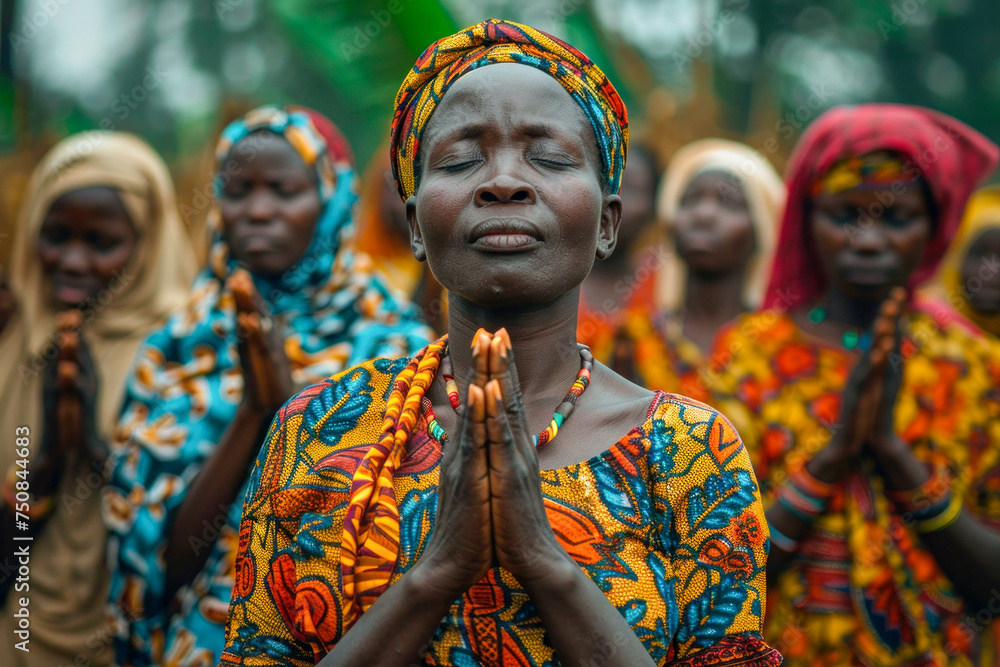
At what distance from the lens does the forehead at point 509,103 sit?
1.93 m

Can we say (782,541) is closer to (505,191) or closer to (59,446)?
(505,191)

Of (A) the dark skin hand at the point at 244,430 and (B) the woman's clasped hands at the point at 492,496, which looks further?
(A) the dark skin hand at the point at 244,430

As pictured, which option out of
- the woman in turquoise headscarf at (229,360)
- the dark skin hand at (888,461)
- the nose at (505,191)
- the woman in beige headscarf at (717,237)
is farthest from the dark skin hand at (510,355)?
the woman in beige headscarf at (717,237)

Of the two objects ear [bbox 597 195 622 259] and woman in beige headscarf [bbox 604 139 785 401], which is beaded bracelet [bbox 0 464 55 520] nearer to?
woman in beige headscarf [bbox 604 139 785 401]

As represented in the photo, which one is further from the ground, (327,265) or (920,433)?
(327,265)

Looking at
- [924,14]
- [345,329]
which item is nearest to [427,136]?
[345,329]

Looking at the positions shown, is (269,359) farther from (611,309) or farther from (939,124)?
(611,309)

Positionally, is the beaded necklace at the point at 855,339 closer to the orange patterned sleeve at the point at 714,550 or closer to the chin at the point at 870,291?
the chin at the point at 870,291

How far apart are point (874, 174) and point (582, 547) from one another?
2779 mm

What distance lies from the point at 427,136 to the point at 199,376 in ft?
7.82

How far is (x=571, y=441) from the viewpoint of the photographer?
6.28 feet

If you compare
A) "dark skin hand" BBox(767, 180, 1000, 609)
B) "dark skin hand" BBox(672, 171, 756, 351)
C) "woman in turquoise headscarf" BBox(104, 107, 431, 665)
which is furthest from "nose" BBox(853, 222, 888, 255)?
"dark skin hand" BBox(672, 171, 756, 351)

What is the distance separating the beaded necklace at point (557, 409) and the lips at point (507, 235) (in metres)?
0.31

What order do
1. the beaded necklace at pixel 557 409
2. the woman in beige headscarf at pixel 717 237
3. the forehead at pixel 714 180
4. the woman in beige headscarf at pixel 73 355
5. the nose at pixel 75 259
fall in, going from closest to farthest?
the beaded necklace at pixel 557 409 < the woman in beige headscarf at pixel 73 355 < the nose at pixel 75 259 < the woman in beige headscarf at pixel 717 237 < the forehead at pixel 714 180
